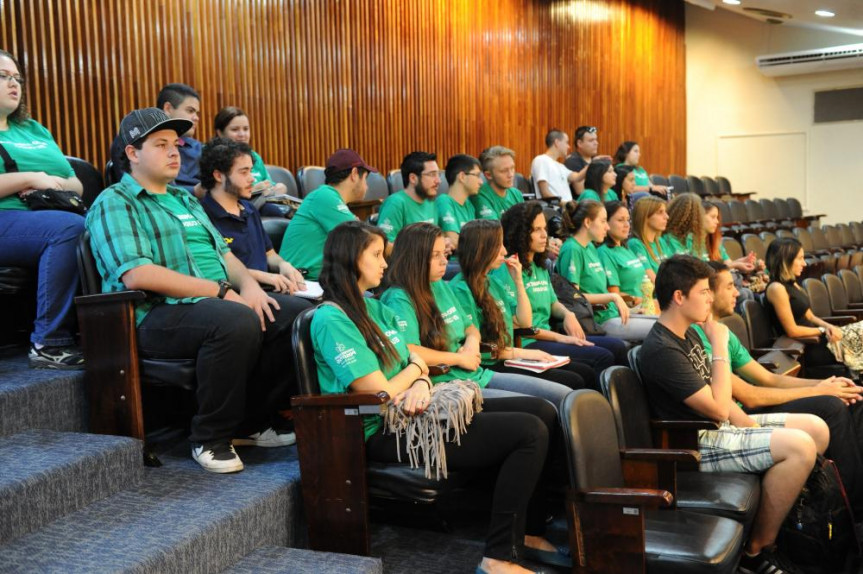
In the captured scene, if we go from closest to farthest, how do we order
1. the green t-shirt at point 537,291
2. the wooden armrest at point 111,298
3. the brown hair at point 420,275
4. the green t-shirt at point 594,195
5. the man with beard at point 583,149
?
the wooden armrest at point 111,298 < the brown hair at point 420,275 < the green t-shirt at point 537,291 < the green t-shirt at point 594,195 < the man with beard at point 583,149

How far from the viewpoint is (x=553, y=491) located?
7.35 ft

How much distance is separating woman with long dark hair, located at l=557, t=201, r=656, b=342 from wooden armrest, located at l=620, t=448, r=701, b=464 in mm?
1529

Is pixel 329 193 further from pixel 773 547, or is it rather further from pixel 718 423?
pixel 773 547

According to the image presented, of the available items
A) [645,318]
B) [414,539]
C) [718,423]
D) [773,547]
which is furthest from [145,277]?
[645,318]

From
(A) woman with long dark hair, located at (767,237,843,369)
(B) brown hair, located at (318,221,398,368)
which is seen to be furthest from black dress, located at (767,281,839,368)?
(B) brown hair, located at (318,221,398,368)

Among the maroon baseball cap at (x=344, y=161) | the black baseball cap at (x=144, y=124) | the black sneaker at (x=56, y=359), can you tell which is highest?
the black baseball cap at (x=144, y=124)

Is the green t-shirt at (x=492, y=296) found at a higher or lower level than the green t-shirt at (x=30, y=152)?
lower

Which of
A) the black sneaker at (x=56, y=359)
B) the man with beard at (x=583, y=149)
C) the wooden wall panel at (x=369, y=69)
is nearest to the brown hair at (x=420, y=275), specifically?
the black sneaker at (x=56, y=359)

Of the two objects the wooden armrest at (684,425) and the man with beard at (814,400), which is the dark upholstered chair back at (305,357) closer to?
the wooden armrest at (684,425)

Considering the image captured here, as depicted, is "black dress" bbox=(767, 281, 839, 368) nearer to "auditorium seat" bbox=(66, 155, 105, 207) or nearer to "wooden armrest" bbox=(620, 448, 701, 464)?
"wooden armrest" bbox=(620, 448, 701, 464)

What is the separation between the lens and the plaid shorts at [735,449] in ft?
7.75

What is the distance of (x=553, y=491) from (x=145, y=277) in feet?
4.01

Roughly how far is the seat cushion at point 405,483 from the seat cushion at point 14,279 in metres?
1.09

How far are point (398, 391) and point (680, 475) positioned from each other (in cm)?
90
